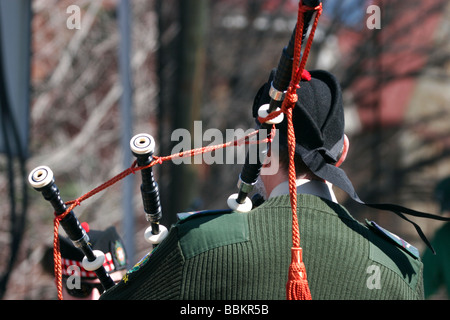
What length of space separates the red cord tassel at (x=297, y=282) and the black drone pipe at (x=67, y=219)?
67 centimetres

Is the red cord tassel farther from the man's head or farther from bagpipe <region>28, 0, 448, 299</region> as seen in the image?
the man's head

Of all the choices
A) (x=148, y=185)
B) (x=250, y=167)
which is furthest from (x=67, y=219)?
(x=250, y=167)

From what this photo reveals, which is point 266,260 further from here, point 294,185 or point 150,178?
point 150,178

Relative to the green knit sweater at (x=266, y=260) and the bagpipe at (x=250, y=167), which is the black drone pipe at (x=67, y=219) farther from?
the green knit sweater at (x=266, y=260)

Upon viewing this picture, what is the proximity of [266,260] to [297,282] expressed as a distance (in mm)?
107

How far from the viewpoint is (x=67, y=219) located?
67.1 inches

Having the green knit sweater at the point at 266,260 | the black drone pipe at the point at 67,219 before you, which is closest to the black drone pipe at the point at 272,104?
the green knit sweater at the point at 266,260

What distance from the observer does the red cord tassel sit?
1370 mm

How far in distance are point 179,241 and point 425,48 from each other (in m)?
8.20

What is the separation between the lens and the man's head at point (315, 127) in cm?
159

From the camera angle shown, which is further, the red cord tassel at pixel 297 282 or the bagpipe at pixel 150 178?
the bagpipe at pixel 150 178

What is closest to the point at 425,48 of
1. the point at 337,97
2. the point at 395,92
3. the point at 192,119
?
the point at 395,92

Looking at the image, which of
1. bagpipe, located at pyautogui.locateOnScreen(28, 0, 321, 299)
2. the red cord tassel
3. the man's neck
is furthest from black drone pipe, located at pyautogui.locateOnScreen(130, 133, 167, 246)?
the red cord tassel
